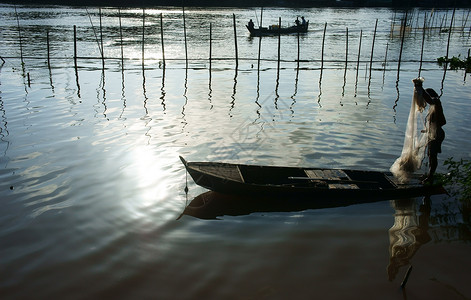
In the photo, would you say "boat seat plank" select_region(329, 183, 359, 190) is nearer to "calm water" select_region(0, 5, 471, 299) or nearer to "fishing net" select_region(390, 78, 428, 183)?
"calm water" select_region(0, 5, 471, 299)

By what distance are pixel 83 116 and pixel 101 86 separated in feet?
17.0

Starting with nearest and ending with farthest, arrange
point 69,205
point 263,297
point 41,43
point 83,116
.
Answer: point 263,297 < point 69,205 < point 83,116 < point 41,43

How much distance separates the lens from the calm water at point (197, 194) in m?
4.93

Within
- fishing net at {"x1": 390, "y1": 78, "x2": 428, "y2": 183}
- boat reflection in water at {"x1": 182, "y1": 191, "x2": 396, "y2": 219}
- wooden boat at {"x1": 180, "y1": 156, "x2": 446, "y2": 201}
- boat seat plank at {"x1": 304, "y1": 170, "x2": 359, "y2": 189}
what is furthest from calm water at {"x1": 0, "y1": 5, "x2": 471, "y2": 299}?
fishing net at {"x1": 390, "y1": 78, "x2": 428, "y2": 183}

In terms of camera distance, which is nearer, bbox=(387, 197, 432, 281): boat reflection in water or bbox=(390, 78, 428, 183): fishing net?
bbox=(387, 197, 432, 281): boat reflection in water

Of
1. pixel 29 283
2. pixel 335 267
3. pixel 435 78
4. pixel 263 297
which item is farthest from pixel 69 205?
pixel 435 78

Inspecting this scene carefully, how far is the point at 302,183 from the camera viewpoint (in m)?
7.00

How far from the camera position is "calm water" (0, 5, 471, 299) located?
16.2 ft

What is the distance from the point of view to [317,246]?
5633 mm

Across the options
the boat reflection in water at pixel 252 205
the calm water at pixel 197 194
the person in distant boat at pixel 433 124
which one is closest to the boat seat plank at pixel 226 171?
the boat reflection in water at pixel 252 205

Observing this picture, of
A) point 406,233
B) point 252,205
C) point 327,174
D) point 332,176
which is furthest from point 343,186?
point 252,205

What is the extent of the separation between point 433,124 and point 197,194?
161 inches

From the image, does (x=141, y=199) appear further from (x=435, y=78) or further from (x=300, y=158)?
(x=435, y=78)

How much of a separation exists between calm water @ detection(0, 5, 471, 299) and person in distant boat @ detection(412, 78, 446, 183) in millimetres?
703
